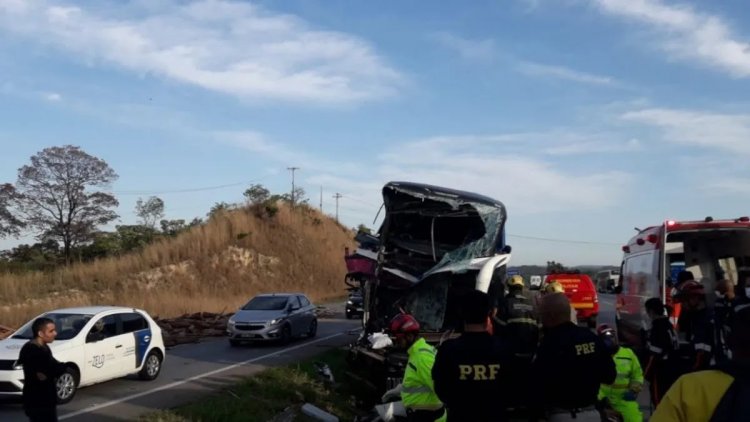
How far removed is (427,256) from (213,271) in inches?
1798

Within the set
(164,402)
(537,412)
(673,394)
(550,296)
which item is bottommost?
(164,402)

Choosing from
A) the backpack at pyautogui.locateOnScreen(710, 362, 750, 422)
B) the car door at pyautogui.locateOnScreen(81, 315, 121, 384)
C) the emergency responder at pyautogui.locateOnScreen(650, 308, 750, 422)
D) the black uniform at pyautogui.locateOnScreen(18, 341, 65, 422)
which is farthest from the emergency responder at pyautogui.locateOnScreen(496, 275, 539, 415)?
the car door at pyautogui.locateOnScreen(81, 315, 121, 384)

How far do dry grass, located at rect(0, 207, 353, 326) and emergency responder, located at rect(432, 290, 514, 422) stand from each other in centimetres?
3163

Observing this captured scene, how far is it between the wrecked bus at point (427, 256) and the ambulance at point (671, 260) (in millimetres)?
2551

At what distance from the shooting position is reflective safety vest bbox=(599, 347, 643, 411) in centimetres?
689

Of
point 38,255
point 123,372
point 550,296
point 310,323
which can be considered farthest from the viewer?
point 38,255

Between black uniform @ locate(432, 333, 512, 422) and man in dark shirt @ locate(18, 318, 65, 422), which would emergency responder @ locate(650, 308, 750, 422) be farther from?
man in dark shirt @ locate(18, 318, 65, 422)

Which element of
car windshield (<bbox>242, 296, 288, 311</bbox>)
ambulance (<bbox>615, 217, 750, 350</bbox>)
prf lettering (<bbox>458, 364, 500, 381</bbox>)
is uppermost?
ambulance (<bbox>615, 217, 750, 350</bbox>)

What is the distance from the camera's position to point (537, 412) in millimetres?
5465

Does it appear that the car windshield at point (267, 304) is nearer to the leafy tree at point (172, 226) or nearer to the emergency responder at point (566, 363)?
the emergency responder at point (566, 363)

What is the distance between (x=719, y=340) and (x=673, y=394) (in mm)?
4886

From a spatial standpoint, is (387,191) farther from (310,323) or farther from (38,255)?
(38,255)

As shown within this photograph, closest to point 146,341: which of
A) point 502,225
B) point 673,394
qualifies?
point 502,225

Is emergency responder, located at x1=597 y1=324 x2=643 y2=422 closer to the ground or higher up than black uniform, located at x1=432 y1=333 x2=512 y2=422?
closer to the ground
